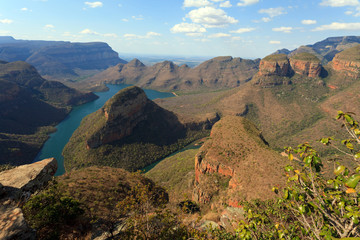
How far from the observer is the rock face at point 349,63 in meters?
146

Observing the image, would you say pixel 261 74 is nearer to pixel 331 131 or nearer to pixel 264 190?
pixel 331 131

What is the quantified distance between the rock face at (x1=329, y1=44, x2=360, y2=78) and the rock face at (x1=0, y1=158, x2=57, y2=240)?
21993cm

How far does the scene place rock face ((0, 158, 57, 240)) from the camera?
10000mm

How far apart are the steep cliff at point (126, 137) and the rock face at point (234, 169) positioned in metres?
56.3

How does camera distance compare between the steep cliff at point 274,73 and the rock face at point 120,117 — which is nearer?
the rock face at point 120,117

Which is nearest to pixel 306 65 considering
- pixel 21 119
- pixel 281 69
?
pixel 281 69

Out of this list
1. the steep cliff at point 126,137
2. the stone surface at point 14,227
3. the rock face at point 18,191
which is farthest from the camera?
the steep cliff at point 126,137

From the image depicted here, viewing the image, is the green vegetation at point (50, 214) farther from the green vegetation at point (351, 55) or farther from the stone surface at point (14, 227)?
the green vegetation at point (351, 55)

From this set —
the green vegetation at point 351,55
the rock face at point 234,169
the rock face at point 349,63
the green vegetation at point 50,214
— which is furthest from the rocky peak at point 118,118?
the green vegetation at point 351,55

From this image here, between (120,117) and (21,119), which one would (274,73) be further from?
(21,119)

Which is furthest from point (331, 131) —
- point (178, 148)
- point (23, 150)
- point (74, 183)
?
point (23, 150)

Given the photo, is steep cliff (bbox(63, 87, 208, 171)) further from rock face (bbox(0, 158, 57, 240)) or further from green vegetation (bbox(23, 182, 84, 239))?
rock face (bbox(0, 158, 57, 240))

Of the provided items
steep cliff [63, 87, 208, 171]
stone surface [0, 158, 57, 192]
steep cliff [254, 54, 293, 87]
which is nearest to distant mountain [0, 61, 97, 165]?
steep cliff [63, 87, 208, 171]

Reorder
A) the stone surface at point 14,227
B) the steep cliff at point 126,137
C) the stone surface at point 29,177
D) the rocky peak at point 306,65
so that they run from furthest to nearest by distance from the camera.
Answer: the rocky peak at point 306,65, the steep cliff at point 126,137, the stone surface at point 29,177, the stone surface at point 14,227
